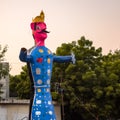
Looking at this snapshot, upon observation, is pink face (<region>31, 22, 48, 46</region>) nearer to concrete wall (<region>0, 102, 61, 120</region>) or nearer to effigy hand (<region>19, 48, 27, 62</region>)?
effigy hand (<region>19, 48, 27, 62</region>)

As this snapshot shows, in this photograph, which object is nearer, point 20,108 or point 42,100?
point 42,100

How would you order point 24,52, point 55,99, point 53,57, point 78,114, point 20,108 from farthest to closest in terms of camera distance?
point 78,114
point 55,99
point 20,108
point 53,57
point 24,52

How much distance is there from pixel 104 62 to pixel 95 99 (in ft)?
9.81

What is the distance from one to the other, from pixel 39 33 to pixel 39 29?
0.11 m

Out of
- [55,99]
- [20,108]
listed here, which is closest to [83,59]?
[55,99]

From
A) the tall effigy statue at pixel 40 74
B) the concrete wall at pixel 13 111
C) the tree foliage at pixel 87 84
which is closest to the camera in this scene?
the tall effigy statue at pixel 40 74

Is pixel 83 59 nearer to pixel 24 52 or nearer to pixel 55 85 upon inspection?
pixel 55 85

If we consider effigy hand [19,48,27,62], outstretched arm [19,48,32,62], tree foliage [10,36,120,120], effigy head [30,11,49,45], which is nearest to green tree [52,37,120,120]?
tree foliage [10,36,120,120]

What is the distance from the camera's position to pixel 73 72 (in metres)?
22.7

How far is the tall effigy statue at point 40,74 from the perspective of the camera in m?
11.2

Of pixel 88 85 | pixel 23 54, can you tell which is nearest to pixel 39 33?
pixel 23 54

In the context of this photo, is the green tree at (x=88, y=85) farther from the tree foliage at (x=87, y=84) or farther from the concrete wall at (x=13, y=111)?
the concrete wall at (x=13, y=111)

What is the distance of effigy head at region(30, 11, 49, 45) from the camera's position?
Answer: 1166 cm

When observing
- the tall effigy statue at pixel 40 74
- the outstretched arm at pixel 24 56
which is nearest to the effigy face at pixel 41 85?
the tall effigy statue at pixel 40 74
